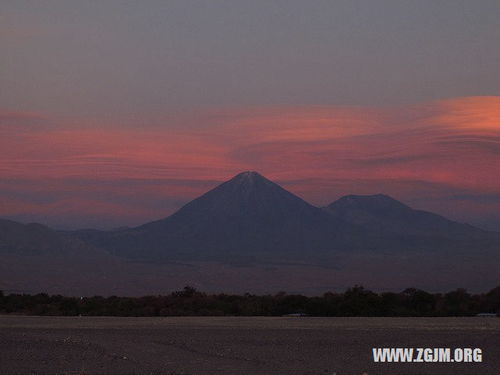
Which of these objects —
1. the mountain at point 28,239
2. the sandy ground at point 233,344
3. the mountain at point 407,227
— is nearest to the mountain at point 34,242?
the mountain at point 28,239

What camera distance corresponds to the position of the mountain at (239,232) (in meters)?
140

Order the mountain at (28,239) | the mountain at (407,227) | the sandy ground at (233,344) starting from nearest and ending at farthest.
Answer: the sandy ground at (233,344) → the mountain at (28,239) → the mountain at (407,227)

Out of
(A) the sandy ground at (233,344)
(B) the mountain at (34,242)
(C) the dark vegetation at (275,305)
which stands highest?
(B) the mountain at (34,242)

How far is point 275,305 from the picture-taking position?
29.1m

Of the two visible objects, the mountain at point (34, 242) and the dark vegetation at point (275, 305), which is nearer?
the dark vegetation at point (275, 305)

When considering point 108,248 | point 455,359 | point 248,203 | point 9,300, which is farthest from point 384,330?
point 248,203

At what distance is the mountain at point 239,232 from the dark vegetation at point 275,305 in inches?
3881

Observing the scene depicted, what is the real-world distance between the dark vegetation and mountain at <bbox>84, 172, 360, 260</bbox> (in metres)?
98.6

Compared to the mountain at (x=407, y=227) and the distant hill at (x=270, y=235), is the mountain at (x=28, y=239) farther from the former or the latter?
the mountain at (x=407, y=227)

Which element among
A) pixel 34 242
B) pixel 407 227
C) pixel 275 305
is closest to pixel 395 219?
→ pixel 407 227

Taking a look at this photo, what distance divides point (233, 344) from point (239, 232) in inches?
5387

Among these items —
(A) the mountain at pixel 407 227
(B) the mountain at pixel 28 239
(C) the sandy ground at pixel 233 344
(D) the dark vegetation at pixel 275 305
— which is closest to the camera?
(C) the sandy ground at pixel 233 344

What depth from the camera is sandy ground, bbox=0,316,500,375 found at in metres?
14.8

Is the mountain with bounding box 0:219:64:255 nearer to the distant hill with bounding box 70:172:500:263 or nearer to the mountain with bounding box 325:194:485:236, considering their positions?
the distant hill with bounding box 70:172:500:263
